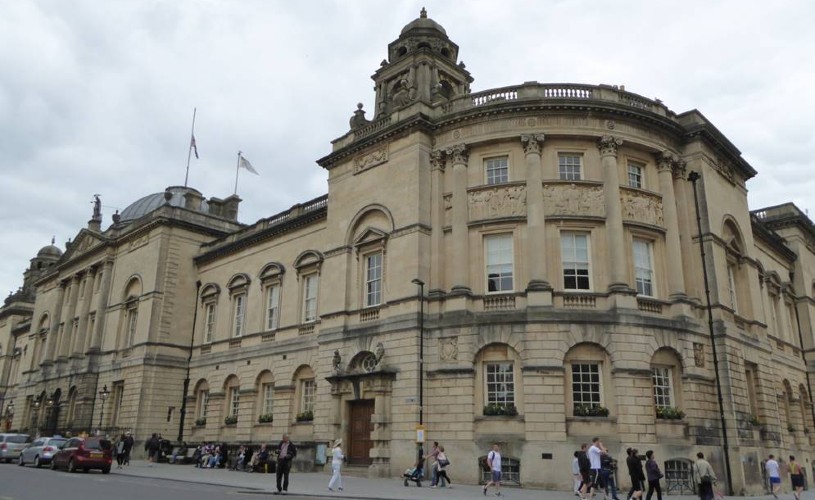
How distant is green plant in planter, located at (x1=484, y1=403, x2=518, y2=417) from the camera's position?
2390 cm

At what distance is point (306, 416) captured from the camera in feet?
104

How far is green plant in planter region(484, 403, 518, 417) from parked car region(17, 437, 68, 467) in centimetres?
1996

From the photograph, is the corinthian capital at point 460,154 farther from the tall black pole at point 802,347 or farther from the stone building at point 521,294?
the tall black pole at point 802,347

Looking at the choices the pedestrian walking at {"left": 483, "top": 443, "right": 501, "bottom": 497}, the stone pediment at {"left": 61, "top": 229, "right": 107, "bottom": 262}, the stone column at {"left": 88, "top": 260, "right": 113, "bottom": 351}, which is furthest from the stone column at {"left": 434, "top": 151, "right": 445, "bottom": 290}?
the stone pediment at {"left": 61, "top": 229, "right": 107, "bottom": 262}

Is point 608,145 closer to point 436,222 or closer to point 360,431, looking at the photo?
point 436,222

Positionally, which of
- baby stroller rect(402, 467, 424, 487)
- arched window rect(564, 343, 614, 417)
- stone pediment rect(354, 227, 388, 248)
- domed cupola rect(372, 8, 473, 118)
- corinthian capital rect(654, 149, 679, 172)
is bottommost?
baby stroller rect(402, 467, 424, 487)

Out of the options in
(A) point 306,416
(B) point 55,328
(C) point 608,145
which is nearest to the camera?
(C) point 608,145

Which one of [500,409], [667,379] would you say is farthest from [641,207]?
[500,409]

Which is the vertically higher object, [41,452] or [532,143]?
[532,143]

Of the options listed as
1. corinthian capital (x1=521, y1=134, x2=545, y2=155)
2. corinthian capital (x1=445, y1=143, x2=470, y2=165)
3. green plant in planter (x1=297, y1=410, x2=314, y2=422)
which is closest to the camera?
corinthian capital (x1=521, y1=134, x2=545, y2=155)

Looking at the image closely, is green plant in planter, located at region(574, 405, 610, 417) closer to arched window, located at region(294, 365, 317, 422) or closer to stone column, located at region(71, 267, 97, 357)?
arched window, located at region(294, 365, 317, 422)

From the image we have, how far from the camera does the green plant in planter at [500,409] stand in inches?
941

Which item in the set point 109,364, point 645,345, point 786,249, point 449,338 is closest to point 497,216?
point 449,338

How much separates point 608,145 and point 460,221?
6.80m
